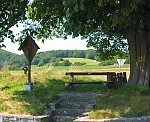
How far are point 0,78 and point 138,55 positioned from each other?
791 cm

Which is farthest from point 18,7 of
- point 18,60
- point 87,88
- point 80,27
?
point 18,60

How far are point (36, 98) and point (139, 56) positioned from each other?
5.05m

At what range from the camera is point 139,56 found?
1672cm

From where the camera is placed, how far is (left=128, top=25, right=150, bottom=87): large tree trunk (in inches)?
636

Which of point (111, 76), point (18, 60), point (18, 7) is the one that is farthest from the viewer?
point (18, 60)

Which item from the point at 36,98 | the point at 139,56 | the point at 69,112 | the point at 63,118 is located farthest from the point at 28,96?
the point at 139,56

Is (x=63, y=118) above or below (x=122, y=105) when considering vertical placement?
below

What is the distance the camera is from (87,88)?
1680 cm

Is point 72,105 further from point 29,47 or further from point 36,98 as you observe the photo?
point 29,47

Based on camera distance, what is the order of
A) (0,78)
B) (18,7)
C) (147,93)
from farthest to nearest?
(0,78)
(18,7)
(147,93)

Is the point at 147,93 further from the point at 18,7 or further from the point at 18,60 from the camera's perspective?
the point at 18,60

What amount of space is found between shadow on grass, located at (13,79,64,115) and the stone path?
16.5 inches

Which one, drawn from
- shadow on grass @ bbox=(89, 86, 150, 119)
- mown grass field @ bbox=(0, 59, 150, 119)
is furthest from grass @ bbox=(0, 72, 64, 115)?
shadow on grass @ bbox=(89, 86, 150, 119)

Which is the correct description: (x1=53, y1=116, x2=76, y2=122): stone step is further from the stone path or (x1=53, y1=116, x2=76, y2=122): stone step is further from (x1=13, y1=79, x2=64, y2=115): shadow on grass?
(x1=13, y1=79, x2=64, y2=115): shadow on grass
